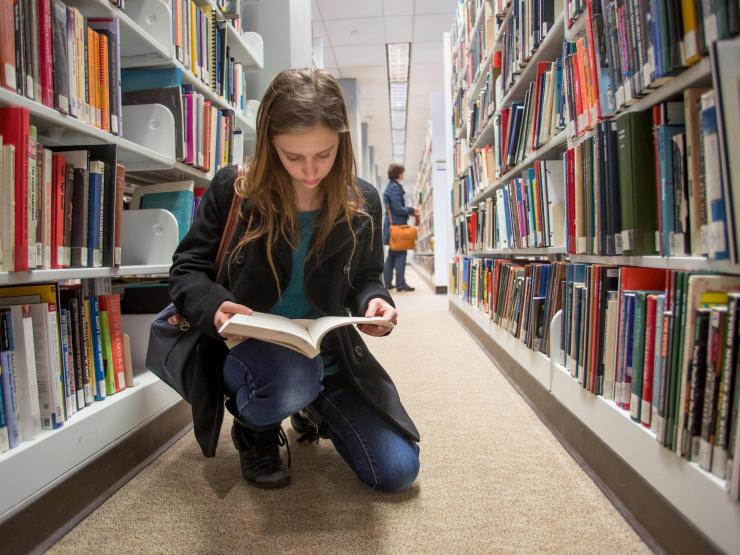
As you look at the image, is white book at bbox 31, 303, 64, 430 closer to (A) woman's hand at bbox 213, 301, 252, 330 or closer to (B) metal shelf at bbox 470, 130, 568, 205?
(A) woman's hand at bbox 213, 301, 252, 330

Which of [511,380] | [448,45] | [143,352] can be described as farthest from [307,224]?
[448,45]

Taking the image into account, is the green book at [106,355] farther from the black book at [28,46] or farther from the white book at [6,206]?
the black book at [28,46]

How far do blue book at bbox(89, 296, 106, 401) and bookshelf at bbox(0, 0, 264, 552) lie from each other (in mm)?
31

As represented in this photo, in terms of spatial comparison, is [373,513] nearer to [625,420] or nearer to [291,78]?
[625,420]

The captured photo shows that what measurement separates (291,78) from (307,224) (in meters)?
0.32

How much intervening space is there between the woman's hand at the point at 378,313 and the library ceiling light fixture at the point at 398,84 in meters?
5.43

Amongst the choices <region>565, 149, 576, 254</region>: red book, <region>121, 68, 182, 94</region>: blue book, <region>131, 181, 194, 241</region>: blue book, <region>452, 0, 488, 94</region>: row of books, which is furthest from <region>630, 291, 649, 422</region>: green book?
<region>452, 0, 488, 94</region>: row of books

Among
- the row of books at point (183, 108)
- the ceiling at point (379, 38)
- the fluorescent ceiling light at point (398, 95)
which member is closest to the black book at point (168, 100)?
the row of books at point (183, 108)

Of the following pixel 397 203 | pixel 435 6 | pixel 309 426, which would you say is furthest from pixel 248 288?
pixel 397 203

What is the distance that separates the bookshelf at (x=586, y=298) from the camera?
0.69 m

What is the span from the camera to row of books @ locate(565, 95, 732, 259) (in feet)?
2.27

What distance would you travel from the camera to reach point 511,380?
76.1 inches

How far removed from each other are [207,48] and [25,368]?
55.1 inches

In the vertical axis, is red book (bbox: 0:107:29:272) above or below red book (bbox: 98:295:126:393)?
above
